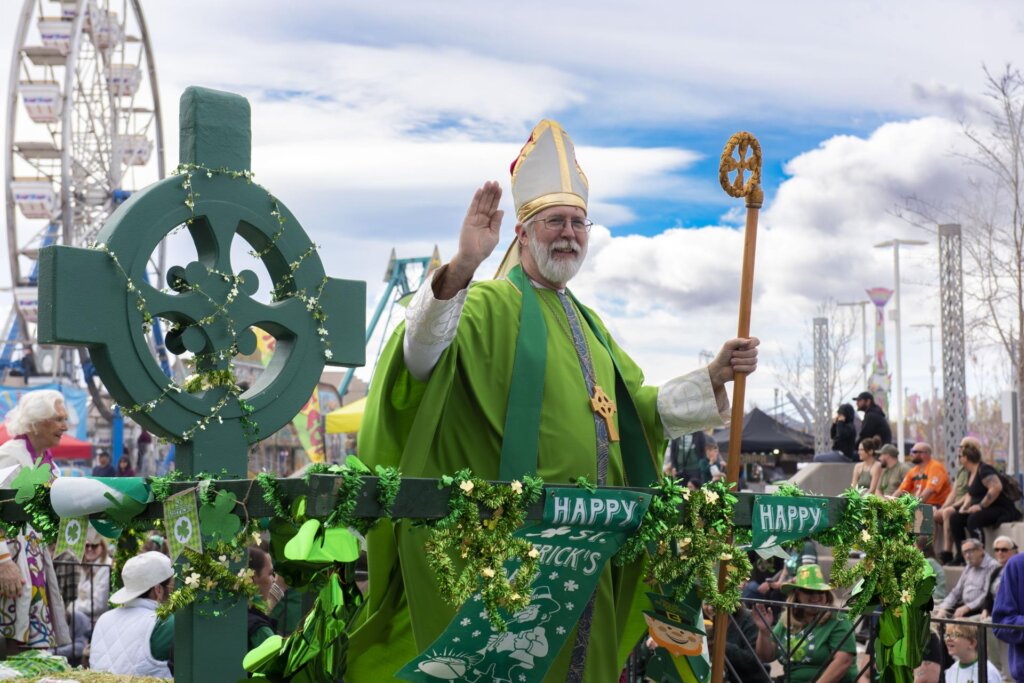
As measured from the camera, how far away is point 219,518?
262cm

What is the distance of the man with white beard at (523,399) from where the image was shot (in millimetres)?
3709

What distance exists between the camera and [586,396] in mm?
4090

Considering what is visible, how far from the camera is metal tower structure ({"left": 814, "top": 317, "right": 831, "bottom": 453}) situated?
95.2 feet

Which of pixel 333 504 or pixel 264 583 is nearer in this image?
pixel 333 504

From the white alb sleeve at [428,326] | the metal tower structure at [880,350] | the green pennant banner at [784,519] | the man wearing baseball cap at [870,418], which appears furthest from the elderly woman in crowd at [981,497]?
the metal tower structure at [880,350]

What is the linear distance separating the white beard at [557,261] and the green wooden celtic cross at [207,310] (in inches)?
29.8

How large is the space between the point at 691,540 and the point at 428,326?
1.00m

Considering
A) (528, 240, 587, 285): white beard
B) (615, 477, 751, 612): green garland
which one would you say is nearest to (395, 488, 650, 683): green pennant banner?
(615, 477, 751, 612): green garland

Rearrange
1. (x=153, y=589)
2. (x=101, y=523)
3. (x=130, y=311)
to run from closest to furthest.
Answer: (x=101, y=523) < (x=130, y=311) < (x=153, y=589)

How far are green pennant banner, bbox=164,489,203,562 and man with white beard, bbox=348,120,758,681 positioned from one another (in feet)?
3.56

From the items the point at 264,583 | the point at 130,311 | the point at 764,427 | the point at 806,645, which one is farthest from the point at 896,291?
the point at 130,311

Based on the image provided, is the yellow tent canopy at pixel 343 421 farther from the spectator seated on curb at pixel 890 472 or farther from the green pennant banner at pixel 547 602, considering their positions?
the green pennant banner at pixel 547 602

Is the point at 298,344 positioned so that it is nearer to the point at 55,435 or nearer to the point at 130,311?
the point at 130,311

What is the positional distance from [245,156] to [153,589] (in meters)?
3.10
